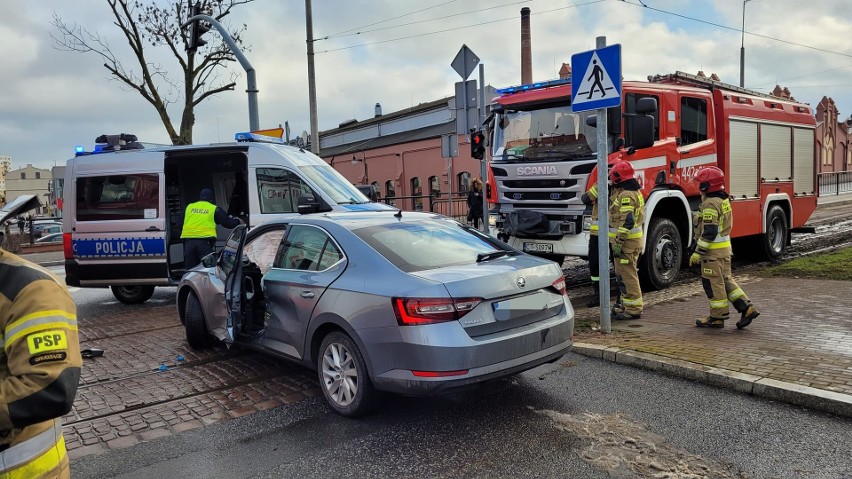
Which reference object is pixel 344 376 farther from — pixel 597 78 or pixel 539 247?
pixel 539 247

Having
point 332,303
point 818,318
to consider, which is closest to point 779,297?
point 818,318

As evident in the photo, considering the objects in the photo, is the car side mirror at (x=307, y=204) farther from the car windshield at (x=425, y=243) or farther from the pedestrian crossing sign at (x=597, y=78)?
the pedestrian crossing sign at (x=597, y=78)

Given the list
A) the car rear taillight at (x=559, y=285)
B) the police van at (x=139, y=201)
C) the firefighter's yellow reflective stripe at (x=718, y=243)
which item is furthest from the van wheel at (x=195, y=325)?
the firefighter's yellow reflective stripe at (x=718, y=243)

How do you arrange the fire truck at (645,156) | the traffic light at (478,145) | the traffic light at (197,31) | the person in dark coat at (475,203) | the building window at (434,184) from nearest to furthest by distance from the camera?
the fire truck at (645,156), the traffic light at (478,145), the traffic light at (197,31), the person in dark coat at (475,203), the building window at (434,184)

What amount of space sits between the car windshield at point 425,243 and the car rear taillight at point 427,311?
1.25 feet

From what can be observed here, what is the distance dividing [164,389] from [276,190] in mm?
4116

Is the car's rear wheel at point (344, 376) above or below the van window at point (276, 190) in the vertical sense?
below

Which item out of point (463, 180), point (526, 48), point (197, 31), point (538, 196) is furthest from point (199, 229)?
point (526, 48)

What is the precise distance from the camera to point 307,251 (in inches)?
196

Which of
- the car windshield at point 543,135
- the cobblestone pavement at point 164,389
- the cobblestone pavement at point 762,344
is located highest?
the car windshield at point 543,135

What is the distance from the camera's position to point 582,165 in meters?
8.14

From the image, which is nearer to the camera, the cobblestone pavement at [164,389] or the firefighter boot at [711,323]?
the cobblestone pavement at [164,389]

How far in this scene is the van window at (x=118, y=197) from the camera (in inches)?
365

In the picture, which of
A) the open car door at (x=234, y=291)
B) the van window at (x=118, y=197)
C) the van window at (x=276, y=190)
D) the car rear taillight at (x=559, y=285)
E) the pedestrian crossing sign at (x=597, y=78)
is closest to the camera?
the car rear taillight at (x=559, y=285)
